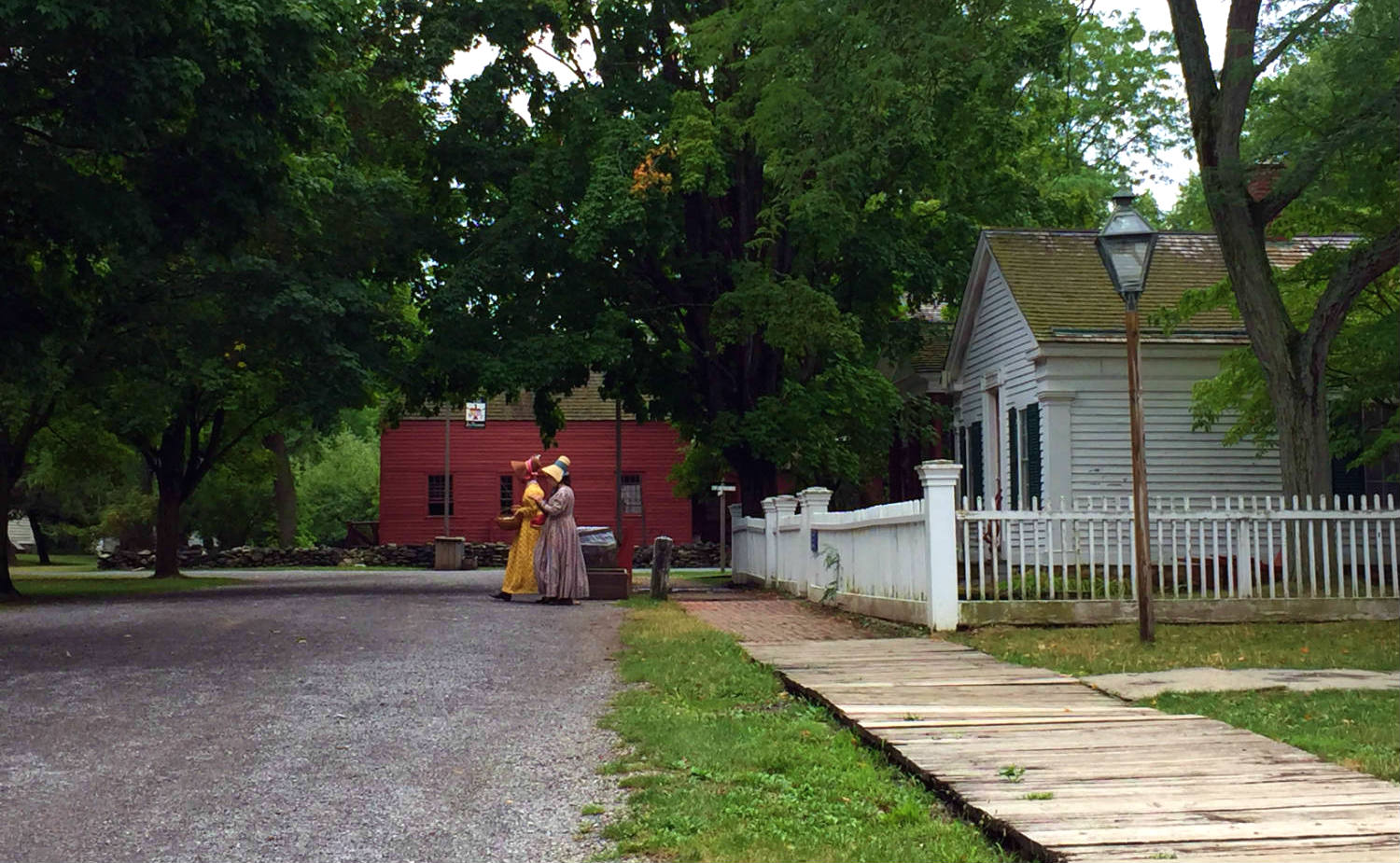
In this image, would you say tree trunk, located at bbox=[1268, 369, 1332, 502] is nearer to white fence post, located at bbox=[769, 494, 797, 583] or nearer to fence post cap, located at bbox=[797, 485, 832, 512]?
fence post cap, located at bbox=[797, 485, 832, 512]

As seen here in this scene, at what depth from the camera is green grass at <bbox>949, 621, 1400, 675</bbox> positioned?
10.5m

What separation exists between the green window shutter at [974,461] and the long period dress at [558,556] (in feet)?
29.1

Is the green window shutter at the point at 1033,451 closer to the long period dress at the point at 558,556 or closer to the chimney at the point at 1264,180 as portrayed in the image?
the chimney at the point at 1264,180

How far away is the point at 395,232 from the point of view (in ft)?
87.5

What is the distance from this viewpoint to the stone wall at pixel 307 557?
1809 inches

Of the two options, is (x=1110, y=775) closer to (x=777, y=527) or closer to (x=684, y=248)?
(x=777, y=527)

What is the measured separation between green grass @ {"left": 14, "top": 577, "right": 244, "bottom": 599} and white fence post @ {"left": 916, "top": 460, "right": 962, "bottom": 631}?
55.0 feet

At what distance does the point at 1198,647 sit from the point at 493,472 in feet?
138

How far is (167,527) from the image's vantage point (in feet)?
111

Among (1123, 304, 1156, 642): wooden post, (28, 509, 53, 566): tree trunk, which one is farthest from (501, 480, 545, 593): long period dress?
(28, 509, 53, 566): tree trunk

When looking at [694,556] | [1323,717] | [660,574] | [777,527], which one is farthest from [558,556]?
[694,556]

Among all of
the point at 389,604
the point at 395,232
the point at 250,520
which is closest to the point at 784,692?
the point at 389,604

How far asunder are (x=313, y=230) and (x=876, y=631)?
45.4 feet

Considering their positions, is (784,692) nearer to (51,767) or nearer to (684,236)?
(51,767)
